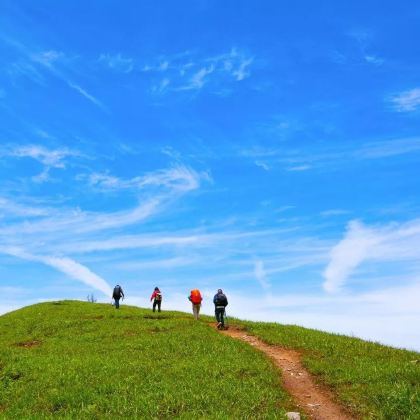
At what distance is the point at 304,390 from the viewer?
20078 millimetres

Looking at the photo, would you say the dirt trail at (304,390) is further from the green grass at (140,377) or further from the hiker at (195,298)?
the hiker at (195,298)

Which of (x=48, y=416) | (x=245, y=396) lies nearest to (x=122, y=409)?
(x=48, y=416)

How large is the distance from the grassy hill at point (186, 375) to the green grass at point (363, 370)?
A: 1.6 inches

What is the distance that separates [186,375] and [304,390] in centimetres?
483

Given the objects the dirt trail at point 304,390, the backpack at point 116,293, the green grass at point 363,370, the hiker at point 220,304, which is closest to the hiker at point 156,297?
the backpack at point 116,293

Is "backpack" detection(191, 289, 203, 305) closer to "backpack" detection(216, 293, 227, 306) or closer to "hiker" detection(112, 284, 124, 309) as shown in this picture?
"backpack" detection(216, 293, 227, 306)

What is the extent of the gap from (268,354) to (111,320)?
1846 cm

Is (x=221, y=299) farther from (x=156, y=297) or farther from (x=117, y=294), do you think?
(x=117, y=294)

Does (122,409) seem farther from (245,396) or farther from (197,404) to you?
(245,396)

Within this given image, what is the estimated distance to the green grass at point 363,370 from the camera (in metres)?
17.1

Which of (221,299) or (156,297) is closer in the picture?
(221,299)

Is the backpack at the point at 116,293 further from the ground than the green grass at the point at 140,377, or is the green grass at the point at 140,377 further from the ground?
the backpack at the point at 116,293

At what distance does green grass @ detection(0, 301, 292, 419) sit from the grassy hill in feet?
0.14

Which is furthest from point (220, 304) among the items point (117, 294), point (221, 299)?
point (117, 294)
